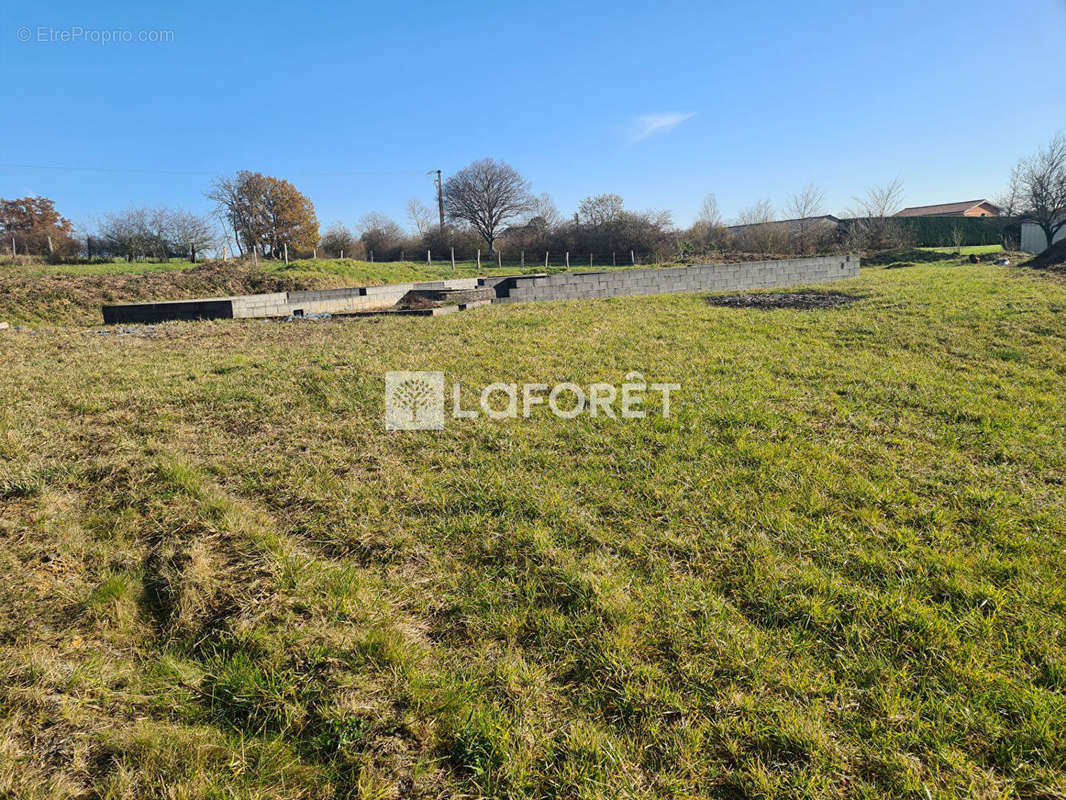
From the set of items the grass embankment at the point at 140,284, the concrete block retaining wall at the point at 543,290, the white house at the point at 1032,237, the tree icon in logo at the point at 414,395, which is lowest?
the tree icon in logo at the point at 414,395

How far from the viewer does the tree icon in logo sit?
4336 mm

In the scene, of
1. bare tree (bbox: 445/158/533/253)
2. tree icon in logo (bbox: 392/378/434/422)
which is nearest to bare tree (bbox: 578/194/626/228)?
bare tree (bbox: 445/158/533/253)

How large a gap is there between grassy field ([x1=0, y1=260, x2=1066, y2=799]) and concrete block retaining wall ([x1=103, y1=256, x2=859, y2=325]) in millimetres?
6630

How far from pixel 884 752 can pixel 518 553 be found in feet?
4.94

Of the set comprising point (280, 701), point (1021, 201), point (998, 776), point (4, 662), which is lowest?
point (998, 776)

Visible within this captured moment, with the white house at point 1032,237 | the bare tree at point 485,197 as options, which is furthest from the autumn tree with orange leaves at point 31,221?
the white house at point 1032,237

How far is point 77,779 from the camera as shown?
1.38m

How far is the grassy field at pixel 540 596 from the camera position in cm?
146

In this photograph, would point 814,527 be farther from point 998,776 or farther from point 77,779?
point 77,779

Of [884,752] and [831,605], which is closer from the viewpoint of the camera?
[884,752]

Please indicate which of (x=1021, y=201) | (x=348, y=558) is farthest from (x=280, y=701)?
(x=1021, y=201)

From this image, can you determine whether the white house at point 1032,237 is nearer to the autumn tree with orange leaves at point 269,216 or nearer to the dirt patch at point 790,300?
the dirt patch at point 790,300

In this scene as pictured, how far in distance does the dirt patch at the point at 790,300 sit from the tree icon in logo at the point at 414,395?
646 centimetres

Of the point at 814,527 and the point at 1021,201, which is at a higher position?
the point at 1021,201
